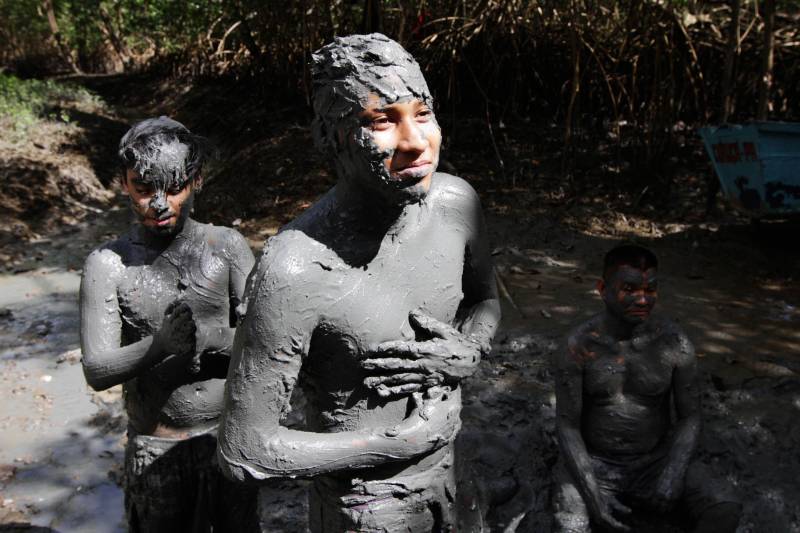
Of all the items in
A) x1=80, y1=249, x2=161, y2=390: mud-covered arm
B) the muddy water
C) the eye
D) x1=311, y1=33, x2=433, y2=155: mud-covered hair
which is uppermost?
x1=311, y1=33, x2=433, y2=155: mud-covered hair

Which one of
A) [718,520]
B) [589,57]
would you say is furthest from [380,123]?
[589,57]

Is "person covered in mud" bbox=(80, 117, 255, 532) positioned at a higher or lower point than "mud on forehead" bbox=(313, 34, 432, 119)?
lower

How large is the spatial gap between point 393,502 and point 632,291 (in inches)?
70.8

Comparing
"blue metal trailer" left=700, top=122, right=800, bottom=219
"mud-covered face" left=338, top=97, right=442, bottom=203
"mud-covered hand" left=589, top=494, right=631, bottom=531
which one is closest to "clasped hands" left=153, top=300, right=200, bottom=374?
"mud-covered face" left=338, top=97, right=442, bottom=203

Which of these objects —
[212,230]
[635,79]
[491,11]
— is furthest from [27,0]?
[212,230]

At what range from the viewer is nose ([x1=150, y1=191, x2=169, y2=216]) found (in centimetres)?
225

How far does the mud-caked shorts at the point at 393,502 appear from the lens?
1.66 metres

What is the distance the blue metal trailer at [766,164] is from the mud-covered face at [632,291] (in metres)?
4.46

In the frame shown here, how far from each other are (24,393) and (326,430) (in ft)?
15.2

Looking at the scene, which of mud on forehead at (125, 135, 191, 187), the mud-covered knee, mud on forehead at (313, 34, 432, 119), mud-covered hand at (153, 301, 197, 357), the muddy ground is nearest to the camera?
mud on forehead at (313, 34, 432, 119)

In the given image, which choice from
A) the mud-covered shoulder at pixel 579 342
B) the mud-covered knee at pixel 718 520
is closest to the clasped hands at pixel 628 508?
the mud-covered knee at pixel 718 520

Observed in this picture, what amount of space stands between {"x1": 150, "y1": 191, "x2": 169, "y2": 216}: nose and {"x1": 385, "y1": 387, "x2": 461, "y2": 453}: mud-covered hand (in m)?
1.09

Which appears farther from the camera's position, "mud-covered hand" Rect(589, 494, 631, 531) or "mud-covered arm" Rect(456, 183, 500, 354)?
"mud-covered hand" Rect(589, 494, 631, 531)

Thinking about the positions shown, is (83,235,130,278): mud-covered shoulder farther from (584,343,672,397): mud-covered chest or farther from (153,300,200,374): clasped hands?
(584,343,672,397): mud-covered chest
